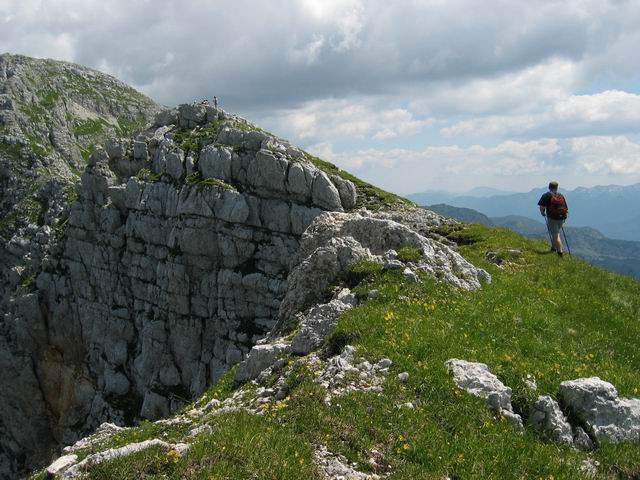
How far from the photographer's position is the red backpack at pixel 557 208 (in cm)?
2765

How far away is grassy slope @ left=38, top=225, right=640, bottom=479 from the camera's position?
9.09 meters

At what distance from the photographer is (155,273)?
6078 cm

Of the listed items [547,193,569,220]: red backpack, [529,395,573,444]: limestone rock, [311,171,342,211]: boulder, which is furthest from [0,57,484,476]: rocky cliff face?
[529,395,573,444]: limestone rock

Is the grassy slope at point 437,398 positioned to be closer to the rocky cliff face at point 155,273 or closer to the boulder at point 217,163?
the rocky cliff face at point 155,273

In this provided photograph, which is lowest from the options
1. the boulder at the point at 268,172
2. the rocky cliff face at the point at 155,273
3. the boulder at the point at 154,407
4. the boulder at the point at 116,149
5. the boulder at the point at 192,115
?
the boulder at the point at 154,407

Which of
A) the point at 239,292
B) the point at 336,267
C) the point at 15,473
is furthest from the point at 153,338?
the point at 336,267

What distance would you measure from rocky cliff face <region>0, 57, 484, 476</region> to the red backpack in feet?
64.7

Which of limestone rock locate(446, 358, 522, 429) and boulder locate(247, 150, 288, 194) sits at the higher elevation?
boulder locate(247, 150, 288, 194)

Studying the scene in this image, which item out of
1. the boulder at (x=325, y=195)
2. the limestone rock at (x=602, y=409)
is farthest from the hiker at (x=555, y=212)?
the boulder at (x=325, y=195)

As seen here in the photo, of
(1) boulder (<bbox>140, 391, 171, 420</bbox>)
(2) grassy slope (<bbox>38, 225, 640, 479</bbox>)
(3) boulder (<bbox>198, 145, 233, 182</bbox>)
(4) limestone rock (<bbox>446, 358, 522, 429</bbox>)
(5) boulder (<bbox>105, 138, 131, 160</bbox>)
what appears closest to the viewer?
(2) grassy slope (<bbox>38, 225, 640, 479</bbox>)

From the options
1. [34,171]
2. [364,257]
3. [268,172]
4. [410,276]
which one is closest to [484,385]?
[410,276]

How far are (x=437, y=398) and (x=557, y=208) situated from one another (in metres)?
20.2

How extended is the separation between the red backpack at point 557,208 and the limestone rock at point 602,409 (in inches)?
699

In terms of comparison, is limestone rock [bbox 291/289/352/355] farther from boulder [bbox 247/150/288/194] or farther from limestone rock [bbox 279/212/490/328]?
boulder [bbox 247/150/288/194]
